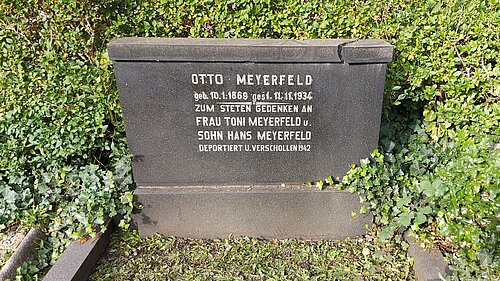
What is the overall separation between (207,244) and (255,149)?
82 centimetres

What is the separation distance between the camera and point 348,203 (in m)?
3.04

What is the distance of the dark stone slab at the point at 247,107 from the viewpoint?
8.82 feet

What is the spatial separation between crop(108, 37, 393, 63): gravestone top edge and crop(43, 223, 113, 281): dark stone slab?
128cm

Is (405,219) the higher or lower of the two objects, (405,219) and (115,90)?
the lower

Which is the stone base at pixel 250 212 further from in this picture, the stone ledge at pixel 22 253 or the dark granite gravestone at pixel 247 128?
the stone ledge at pixel 22 253

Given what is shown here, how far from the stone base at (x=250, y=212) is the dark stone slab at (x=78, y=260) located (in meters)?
0.34

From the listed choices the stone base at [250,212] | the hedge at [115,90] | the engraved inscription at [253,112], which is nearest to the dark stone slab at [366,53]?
the engraved inscription at [253,112]

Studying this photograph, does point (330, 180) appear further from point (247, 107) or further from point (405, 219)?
point (247, 107)

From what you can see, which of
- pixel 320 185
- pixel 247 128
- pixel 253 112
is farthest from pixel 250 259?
pixel 253 112

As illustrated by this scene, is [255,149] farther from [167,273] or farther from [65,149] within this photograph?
[65,149]

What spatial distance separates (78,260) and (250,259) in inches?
45.5

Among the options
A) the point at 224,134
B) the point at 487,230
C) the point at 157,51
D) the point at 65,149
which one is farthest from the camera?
the point at 65,149

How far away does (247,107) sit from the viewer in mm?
2859

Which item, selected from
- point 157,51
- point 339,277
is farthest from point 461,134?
point 157,51
